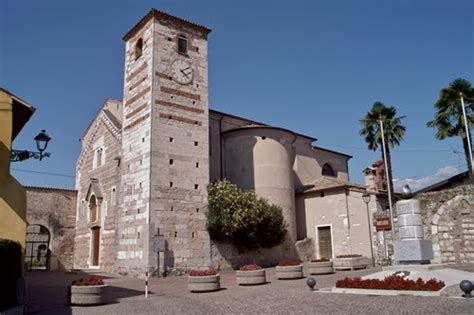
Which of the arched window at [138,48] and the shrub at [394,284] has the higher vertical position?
the arched window at [138,48]

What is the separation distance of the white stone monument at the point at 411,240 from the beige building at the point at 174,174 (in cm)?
1060

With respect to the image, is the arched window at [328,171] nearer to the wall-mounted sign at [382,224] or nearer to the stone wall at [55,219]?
the wall-mounted sign at [382,224]

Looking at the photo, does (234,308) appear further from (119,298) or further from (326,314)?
(119,298)

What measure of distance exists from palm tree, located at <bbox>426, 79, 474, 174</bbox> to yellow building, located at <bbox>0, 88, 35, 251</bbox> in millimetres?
25966


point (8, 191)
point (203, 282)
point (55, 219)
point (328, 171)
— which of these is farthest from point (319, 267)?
point (328, 171)

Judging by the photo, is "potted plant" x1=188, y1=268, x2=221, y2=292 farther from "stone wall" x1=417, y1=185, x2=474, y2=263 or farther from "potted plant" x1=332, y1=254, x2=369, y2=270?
"stone wall" x1=417, y1=185, x2=474, y2=263

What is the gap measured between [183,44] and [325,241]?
17.4 m

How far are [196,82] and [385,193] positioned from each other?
49.5 ft

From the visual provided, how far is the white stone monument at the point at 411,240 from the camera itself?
50.3 feet

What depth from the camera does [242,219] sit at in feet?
83.9

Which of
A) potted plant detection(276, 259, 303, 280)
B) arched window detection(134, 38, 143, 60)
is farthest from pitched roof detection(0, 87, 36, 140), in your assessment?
arched window detection(134, 38, 143, 60)

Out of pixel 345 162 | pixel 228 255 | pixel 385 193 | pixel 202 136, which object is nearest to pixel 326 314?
pixel 228 255

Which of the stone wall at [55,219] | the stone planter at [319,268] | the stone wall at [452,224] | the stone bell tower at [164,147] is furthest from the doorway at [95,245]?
the stone wall at [452,224]

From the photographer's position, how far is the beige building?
949 inches
